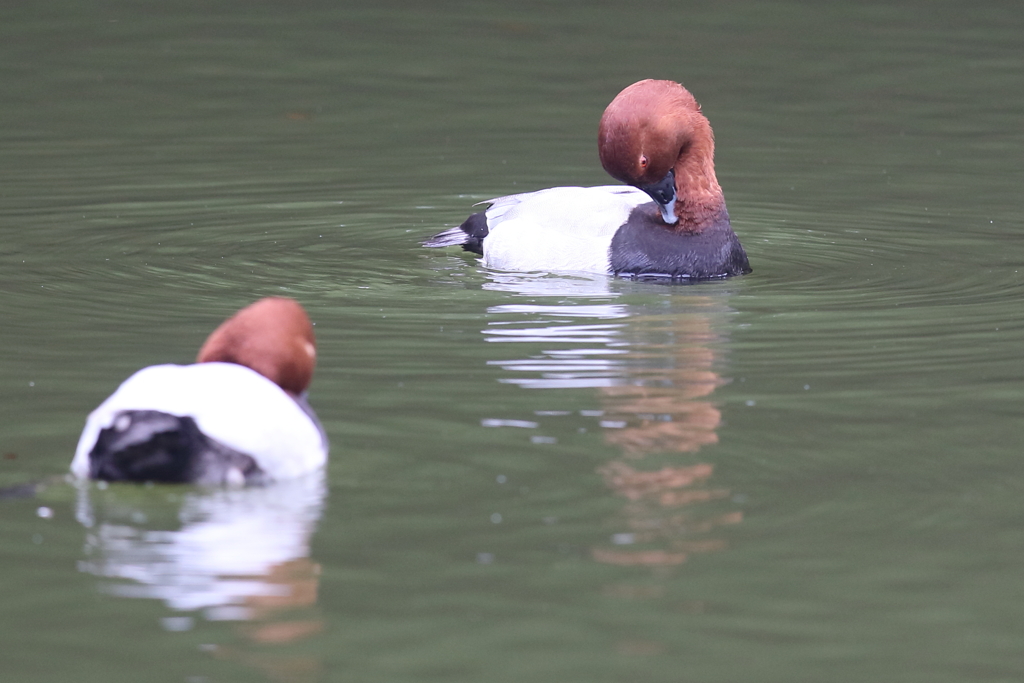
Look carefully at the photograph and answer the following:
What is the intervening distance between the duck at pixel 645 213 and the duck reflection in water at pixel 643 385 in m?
0.19

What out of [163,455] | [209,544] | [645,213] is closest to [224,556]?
[209,544]

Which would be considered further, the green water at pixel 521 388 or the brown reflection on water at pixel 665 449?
the brown reflection on water at pixel 665 449

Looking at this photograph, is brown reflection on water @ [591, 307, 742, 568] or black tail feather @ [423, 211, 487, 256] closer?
brown reflection on water @ [591, 307, 742, 568]

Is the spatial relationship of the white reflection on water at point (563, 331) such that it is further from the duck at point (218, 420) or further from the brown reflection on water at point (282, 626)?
the brown reflection on water at point (282, 626)

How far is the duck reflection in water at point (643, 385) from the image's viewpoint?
4.38m

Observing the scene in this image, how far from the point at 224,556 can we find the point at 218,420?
390 millimetres

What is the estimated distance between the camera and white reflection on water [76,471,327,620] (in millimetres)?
3900

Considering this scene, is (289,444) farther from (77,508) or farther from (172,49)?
(172,49)

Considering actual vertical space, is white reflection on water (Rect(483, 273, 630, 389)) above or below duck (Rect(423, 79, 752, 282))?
below

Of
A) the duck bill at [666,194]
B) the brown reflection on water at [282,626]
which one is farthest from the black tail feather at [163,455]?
the duck bill at [666,194]

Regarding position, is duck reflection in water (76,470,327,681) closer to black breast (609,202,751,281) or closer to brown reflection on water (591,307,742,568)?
brown reflection on water (591,307,742,568)

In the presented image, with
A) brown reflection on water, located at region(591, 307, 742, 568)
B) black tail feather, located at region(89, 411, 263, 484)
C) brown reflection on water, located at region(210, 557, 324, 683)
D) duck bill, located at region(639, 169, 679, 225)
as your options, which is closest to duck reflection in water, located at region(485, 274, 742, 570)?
brown reflection on water, located at region(591, 307, 742, 568)

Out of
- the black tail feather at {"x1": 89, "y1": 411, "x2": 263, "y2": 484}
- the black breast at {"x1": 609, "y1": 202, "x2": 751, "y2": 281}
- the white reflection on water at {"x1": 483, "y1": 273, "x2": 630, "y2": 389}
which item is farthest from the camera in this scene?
the black breast at {"x1": 609, "y1": 202, "x2": 751, "y2": 281}

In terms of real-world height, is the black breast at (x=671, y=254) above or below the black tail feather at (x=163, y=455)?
above
